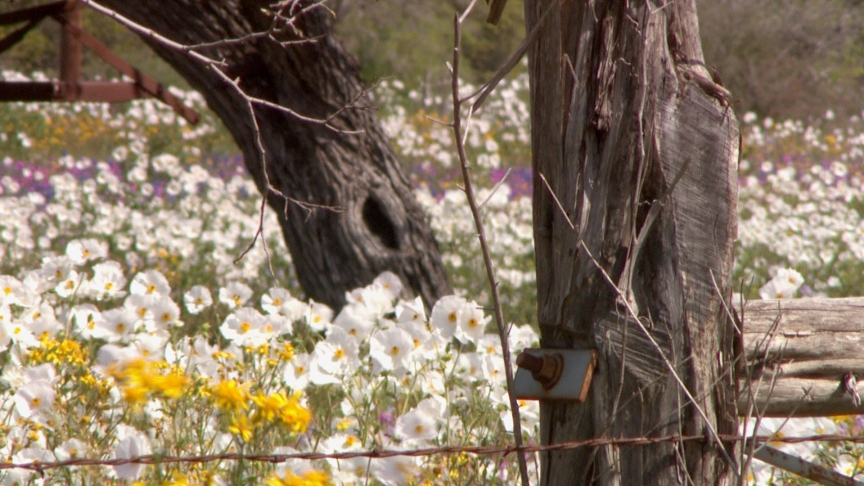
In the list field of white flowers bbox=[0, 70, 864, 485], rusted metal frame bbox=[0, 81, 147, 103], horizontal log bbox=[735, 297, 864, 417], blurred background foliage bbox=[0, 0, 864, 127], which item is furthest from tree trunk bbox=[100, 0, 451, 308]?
blurred background foliage bbox=[0, 0, 864, 127]

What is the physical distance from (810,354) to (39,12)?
488 cm

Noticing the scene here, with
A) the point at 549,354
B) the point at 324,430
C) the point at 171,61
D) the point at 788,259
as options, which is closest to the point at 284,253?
the point at 171,61

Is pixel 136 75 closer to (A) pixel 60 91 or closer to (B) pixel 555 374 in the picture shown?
(A) pixel 60 91

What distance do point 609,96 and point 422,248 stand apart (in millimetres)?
3298

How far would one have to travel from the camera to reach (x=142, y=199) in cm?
813

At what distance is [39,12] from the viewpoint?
215 inches

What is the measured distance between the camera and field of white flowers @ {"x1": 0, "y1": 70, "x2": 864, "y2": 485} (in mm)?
2193

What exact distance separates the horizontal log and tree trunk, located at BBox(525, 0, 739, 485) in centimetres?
28

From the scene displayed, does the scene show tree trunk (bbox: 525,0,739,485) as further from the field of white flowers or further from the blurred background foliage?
the blurred background foliage

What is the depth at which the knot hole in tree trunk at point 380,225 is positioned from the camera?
493 centimetres

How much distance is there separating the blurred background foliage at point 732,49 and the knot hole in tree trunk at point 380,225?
8739 mm

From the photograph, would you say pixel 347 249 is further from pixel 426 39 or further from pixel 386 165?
pixel 426 39

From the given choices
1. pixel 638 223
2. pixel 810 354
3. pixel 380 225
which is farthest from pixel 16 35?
pixel 810 354

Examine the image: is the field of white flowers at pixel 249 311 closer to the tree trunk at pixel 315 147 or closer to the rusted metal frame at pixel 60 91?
the tree trunk at pixel 315 147
